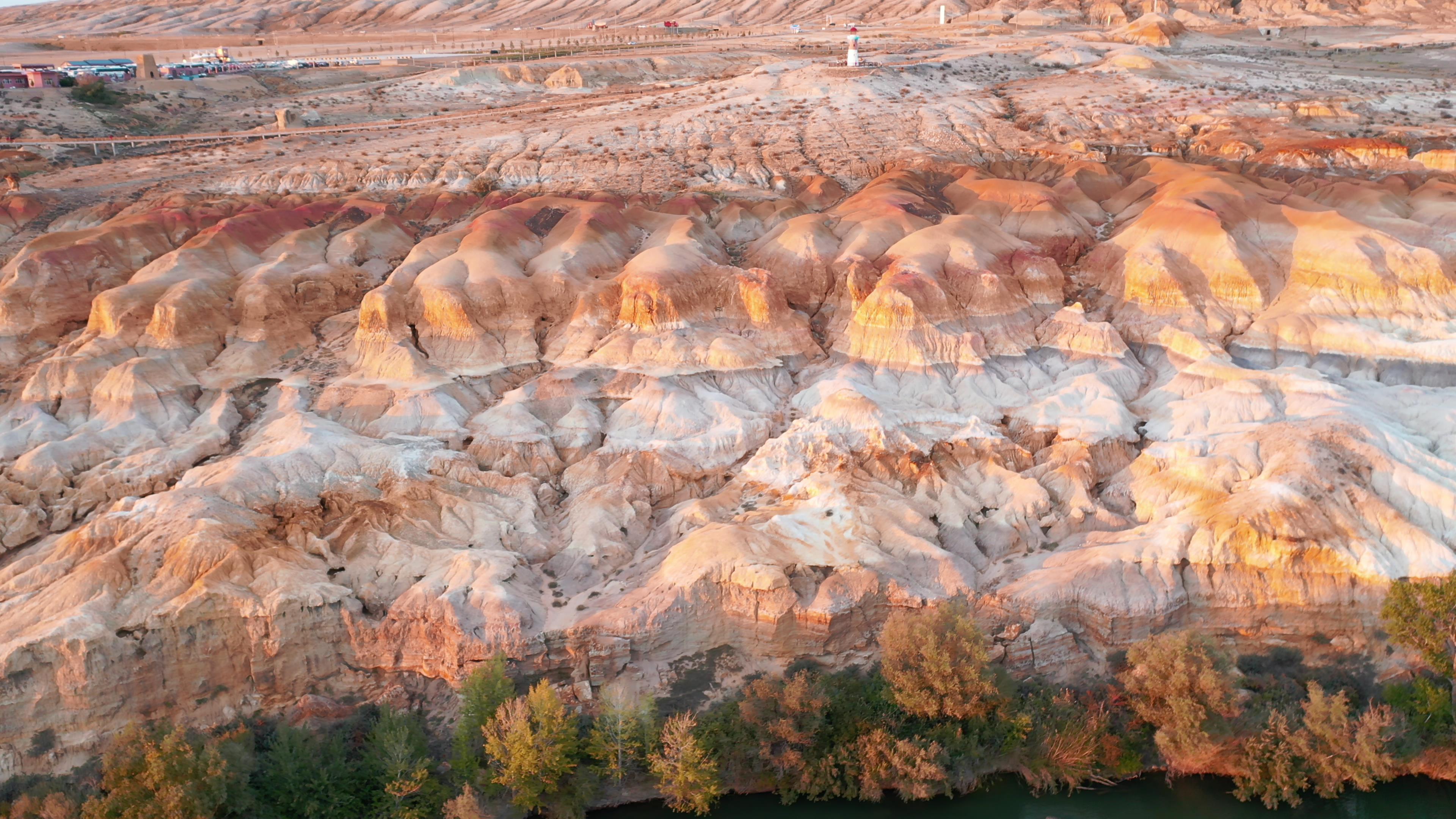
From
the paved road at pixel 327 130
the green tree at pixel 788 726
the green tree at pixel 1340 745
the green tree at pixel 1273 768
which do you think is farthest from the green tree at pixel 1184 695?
the paved road at pixel 327 130

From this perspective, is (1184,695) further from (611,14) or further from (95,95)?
(611,14)

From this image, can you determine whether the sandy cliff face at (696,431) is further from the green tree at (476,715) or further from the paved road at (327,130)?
the paved road at (327,130)

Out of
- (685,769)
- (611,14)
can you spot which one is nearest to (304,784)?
(685,769)

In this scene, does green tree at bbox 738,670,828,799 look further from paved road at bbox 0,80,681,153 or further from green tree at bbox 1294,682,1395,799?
paved road at bbox 0,80,681,153

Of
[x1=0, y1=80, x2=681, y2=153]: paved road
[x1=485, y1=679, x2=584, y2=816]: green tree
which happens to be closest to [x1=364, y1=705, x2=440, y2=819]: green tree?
[x1=485, y1=679, x2=584, y2=816]: green tree

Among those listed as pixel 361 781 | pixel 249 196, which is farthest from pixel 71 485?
pixel 249 196
